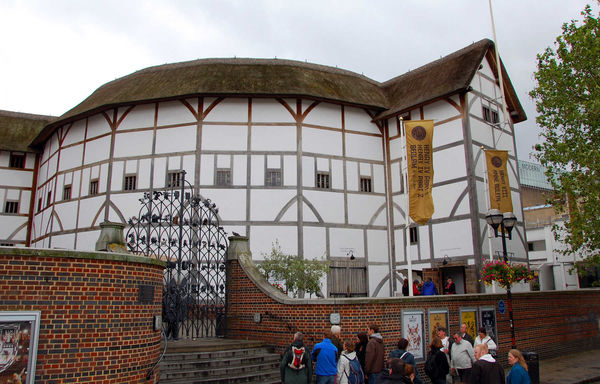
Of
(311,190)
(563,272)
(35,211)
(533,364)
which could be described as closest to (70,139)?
(35,211)

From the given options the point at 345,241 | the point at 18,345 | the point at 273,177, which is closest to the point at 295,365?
the point at 18,345

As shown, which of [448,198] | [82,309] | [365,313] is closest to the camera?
[82,309]

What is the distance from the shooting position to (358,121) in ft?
77.0

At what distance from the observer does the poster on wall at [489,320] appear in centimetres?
1394

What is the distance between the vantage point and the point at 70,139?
81.0 ft

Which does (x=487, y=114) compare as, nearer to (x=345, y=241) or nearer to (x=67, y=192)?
(x=345, y=241)

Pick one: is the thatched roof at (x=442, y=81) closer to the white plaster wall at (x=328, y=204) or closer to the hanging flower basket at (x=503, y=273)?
the white plaster wall at (x=328, y=204)

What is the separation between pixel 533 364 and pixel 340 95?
14.9 metres

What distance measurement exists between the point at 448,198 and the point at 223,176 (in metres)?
9.76

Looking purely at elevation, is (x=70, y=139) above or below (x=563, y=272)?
→ above

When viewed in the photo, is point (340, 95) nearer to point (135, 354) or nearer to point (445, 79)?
point (445, 79)

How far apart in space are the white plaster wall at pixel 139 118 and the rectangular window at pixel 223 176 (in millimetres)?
4083

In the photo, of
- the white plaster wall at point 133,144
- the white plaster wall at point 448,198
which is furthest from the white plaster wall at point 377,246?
the white plaster wall at point 133,144

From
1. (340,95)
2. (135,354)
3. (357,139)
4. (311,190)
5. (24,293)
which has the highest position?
(340,95)
